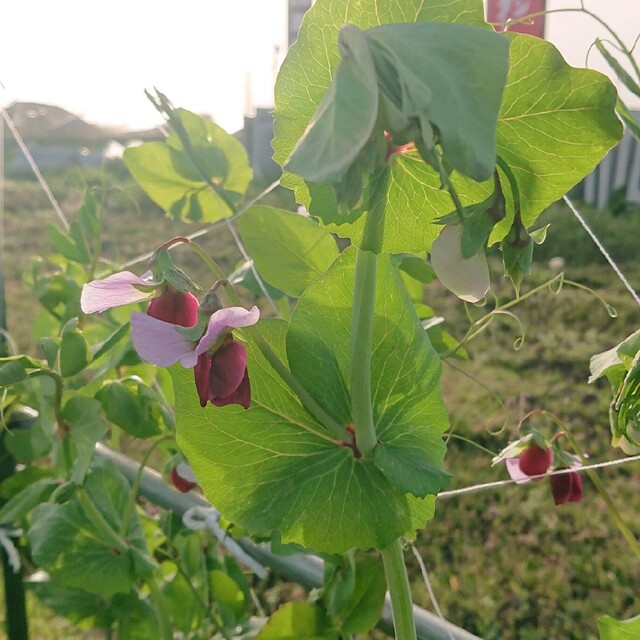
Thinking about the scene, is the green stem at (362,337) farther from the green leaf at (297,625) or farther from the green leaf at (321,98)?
the green leaf at (297,625)

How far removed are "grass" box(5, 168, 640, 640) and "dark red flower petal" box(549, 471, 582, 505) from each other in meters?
0.06

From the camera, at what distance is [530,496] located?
158 cm

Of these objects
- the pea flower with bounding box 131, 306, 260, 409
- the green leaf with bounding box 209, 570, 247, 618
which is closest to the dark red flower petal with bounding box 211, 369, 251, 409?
the pea flower with bounding box 131, 306, 260, 409

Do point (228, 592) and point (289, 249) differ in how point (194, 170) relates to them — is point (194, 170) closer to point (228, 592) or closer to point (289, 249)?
point (289, 249)

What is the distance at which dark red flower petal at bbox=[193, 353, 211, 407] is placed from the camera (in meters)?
0.34

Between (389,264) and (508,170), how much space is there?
0.08 metres

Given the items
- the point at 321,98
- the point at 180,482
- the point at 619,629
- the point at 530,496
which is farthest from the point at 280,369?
the point at 530,496

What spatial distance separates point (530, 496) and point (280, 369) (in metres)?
1.34

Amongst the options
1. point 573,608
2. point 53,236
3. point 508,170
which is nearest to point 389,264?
point 508,170

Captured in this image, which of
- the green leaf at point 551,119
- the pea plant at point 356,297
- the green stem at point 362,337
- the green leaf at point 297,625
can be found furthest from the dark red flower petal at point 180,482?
the green leaf at point 551,119

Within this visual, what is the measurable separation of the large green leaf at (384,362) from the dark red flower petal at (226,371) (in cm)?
6

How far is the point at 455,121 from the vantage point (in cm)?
22

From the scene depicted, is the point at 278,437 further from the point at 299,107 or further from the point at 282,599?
the point at 282,599

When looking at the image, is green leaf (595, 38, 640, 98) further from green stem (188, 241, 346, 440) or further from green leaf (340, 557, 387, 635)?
green leaf (340, 557, 387, 635)
